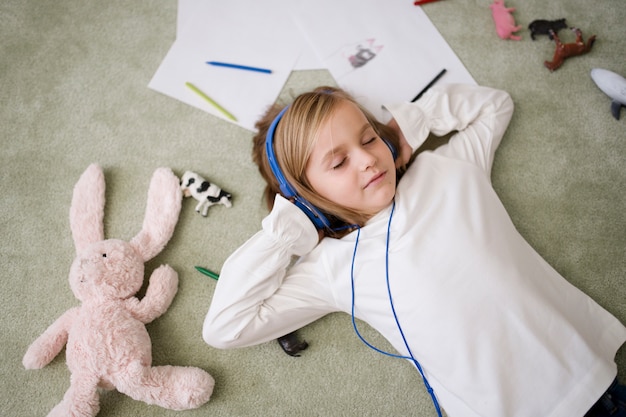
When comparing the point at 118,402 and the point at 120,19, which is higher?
the point at 120,19

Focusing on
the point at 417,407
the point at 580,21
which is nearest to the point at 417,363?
the point at 417,407

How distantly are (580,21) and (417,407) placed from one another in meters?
1.09

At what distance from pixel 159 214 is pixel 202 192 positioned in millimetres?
112

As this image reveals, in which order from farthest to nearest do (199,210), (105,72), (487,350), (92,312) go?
1. (105,72)
2. (199,210)
3. (92,312)
4. (487,350)

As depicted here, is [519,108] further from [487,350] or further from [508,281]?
[487,350]

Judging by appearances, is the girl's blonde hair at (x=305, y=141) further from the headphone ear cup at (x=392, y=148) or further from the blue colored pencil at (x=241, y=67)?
the blue colored pencil at (x=241, y=67)

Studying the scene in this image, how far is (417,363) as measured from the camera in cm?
86

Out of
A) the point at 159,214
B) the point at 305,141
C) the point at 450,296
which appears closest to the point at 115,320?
the point at 159,214

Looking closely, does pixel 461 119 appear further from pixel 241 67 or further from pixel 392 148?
pixel 241 67

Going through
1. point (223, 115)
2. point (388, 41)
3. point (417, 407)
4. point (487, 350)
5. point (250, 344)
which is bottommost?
point (417, 407)

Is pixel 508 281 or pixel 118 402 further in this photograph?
pixel 118 402

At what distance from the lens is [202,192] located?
104 cm

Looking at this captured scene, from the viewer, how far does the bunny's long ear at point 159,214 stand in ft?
3.22

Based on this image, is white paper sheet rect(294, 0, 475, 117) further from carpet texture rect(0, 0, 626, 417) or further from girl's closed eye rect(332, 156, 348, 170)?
girl's closed eye rect(332, 156, 348, 170)
